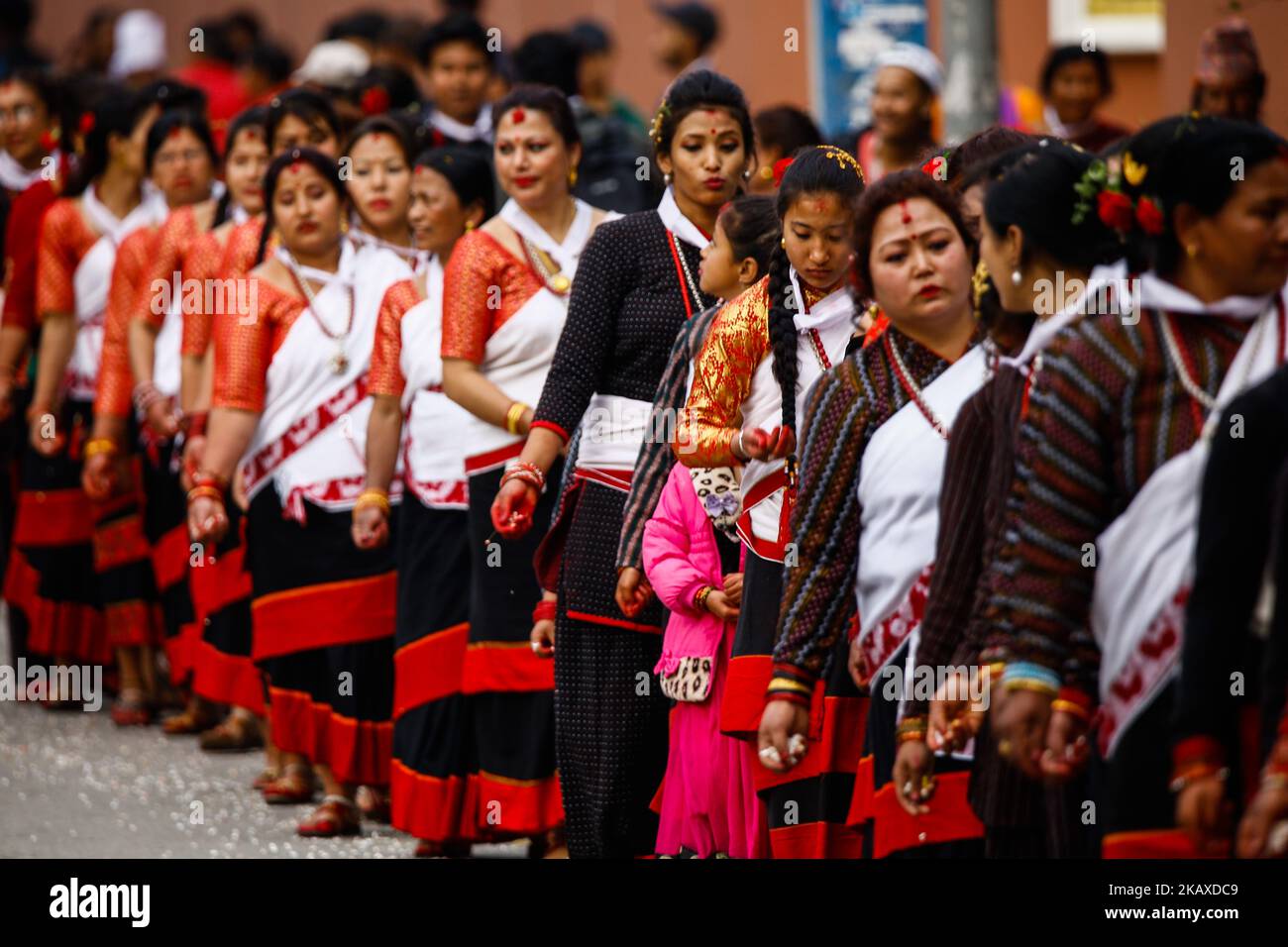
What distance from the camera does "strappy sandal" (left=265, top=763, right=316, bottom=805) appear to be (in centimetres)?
802

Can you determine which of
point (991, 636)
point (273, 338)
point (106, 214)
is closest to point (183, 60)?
point (106, 214)

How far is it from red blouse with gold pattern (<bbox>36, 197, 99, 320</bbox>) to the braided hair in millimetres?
5180

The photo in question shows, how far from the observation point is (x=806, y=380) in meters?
5.23

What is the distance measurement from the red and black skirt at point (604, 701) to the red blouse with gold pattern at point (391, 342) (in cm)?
133

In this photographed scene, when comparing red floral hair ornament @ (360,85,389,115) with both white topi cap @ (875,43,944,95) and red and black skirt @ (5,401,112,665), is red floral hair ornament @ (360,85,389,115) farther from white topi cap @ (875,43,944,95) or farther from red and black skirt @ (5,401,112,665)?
white topi cap @ (875,43,944,95)

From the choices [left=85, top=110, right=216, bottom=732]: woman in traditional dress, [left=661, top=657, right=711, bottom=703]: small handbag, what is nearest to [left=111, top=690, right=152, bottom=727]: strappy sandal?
[left=85, top=110, right=216, bottom=732]: woman in traditional dress

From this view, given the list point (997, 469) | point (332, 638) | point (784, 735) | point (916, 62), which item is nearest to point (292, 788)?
point (332, 638)

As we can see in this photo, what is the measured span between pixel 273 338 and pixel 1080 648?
447cm

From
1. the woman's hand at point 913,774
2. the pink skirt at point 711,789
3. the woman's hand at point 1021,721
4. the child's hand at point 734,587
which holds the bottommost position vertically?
the pink skirt at point 711,789

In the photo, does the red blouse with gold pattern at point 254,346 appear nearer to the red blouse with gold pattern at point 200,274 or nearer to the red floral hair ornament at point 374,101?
the red blouse with gold pattern at point 200,274

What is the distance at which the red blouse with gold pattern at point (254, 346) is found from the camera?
7723mm

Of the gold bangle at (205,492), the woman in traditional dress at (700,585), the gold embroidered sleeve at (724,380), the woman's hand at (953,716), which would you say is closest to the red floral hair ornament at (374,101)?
the gold bangle at (205,492)
